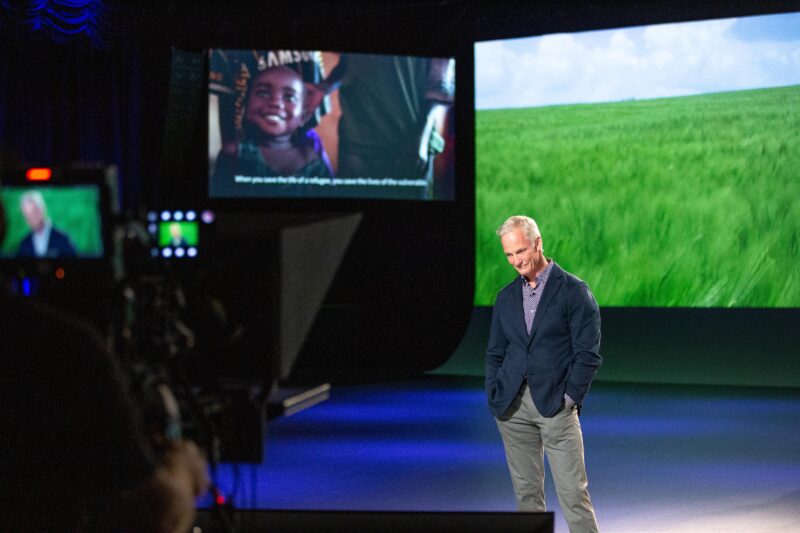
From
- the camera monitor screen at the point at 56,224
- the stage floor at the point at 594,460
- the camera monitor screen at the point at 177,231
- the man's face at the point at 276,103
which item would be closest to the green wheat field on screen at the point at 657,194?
the stage floor at the point at 594,460

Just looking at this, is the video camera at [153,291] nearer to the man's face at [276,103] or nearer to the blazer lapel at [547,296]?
the blazer lapel at [547,296]

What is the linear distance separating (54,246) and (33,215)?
89 millimetres

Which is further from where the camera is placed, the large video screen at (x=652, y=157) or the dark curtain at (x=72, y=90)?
the dark curtain at (x=72, y=90)

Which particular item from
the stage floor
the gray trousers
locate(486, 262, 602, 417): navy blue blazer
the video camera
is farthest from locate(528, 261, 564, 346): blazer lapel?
the video camera

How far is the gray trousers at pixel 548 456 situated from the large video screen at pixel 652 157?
7.35 metres

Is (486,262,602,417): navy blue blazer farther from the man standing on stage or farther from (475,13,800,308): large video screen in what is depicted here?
(475,13,800,308): large video screen

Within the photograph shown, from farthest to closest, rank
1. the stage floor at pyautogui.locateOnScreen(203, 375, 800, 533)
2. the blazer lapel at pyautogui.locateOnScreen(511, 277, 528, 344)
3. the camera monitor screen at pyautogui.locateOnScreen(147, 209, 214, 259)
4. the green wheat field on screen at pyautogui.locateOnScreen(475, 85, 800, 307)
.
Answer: the green wheat field on screen at pyautogui.locateOnScreen(475, 85, 800, 307), the stage floor at pyautogui.locateOnScreen(203, 375, 800, 533), the blazer lapel at pyautogui.locateOnScreen(511, 277, 528, 344), the camera monitor screen at pyautogui.locateOnScreen(147, 209, 214, 259)

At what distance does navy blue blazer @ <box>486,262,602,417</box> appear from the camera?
4.09 metres

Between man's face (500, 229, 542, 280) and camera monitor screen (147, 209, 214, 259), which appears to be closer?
camera monitor screen (147, 209, 214, 259)

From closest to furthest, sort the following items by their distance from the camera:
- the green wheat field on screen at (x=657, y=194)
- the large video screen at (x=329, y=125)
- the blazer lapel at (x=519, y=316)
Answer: the blazer lapel at (x=519, y=316), the green wheat field on screen at (x=657, y=194), the large video screen at (x=329, y=125)

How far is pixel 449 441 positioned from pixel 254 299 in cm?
602

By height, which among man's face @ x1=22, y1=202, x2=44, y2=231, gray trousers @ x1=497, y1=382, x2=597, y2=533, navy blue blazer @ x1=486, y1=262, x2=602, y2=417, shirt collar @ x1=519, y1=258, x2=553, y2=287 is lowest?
gray trousers @ x1=497, y1=382, x2=597, y2=533

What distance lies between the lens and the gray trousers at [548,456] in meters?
4.11

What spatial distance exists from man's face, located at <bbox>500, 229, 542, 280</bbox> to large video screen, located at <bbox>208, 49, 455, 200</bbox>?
762 centimetres
